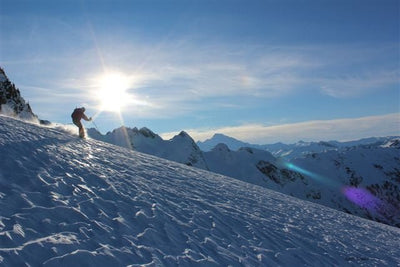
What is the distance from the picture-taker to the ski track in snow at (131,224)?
5.99m

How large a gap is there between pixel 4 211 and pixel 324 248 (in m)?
9.46

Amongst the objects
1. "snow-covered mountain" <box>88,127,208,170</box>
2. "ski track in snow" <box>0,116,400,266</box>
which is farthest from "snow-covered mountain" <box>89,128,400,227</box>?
"ski track in snow" <box>0,116,400,266</box>

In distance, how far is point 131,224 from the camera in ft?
25.6

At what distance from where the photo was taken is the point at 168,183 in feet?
46.8

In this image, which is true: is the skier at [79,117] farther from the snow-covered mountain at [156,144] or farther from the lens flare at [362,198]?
the lens flare at [362,198]

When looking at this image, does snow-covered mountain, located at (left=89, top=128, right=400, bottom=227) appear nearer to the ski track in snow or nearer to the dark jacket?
the dark jacket

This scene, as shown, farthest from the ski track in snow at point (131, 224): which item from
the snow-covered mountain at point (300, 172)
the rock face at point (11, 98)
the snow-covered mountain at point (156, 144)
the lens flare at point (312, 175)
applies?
the lens flare at point (312, 175)

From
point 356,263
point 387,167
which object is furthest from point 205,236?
point 387,167

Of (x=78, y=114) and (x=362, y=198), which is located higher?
(x=78, y=114)

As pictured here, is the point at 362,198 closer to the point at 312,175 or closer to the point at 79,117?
the point at 312,175

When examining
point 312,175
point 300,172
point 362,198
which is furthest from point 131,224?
point 312,175

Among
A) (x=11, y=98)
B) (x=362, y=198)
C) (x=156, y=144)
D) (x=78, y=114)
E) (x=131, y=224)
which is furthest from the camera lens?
(x=362, y=198)

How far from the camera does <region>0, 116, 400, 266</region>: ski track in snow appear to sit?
599cm

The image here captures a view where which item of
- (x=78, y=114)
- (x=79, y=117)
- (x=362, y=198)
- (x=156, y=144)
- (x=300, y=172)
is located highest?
(x=78, y=114)
